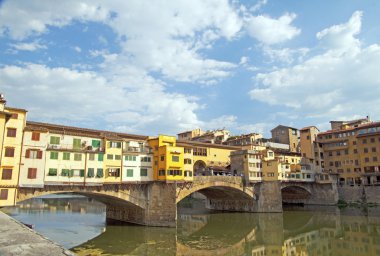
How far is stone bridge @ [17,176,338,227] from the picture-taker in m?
41.1

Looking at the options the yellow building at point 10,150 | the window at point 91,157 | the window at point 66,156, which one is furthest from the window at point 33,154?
the window at point 91,157

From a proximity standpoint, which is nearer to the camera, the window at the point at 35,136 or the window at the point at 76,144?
the window at the point at 35,136

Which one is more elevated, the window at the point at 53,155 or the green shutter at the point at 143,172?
the window at the point at 53,155

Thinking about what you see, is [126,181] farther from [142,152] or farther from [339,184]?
[339,184]

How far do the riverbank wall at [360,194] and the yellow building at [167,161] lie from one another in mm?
48222

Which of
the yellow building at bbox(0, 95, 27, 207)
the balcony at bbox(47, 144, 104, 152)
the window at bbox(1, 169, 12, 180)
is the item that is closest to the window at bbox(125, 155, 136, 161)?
the balcony at bbox(47, 144, 104, 152)

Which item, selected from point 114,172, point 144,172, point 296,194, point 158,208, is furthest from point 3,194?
point 296,194

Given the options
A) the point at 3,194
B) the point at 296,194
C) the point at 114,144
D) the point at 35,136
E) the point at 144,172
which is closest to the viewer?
the point at 3,194

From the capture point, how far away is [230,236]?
41.7 metres

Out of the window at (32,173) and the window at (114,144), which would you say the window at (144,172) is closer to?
the window at (114,144)

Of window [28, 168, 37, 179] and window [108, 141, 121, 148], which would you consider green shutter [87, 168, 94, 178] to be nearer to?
window [108, 141, 121, 148]

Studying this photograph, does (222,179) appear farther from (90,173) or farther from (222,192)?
(90,173)

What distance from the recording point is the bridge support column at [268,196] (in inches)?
2465

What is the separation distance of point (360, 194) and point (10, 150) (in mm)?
71600
